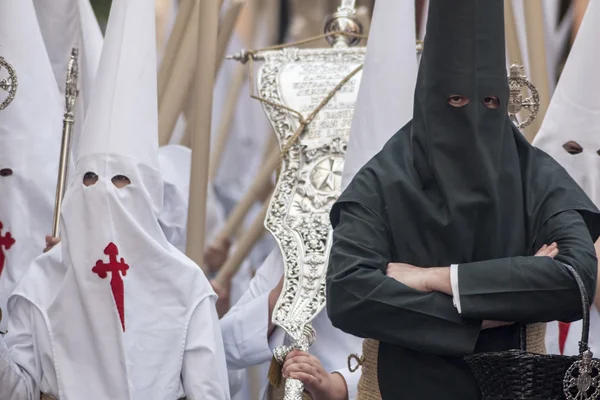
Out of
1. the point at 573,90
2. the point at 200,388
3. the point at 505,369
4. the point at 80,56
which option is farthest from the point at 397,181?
the point at 80,56

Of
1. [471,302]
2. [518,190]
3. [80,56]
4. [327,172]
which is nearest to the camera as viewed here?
[471,302]

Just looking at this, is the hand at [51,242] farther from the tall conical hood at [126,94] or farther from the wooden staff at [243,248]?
the wooden staff at [243,248]

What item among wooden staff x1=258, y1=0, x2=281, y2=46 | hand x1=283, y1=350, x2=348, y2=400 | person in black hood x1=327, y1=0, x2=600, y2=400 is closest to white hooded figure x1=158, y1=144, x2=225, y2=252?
hand x1=283, y1=350, x2=348, y2=400

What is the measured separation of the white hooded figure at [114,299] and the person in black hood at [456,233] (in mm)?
1137

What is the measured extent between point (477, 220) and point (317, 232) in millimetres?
1798

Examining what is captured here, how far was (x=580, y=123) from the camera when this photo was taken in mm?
5270

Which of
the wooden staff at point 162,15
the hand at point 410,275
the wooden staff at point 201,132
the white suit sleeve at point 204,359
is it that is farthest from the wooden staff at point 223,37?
the hand at point 410,275

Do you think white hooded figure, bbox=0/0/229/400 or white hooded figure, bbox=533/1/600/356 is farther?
white hooded figure, bbox=533/1/600/356

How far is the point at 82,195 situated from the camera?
4938 mm

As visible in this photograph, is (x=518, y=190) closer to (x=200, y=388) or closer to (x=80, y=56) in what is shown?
(x=200, y=388)

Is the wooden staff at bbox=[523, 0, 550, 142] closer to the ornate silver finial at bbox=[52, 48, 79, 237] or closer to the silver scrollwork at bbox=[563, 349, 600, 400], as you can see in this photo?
the ornate silver finial at bbox=[52, 48, 79, 237]

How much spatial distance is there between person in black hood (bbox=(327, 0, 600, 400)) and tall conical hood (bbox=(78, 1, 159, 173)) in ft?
4.24

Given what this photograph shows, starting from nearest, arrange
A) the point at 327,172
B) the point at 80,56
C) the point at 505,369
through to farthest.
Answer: the point at 505,369 < the point at 327,172 < the point at 80,56

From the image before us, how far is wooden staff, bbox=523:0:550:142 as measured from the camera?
586cm
